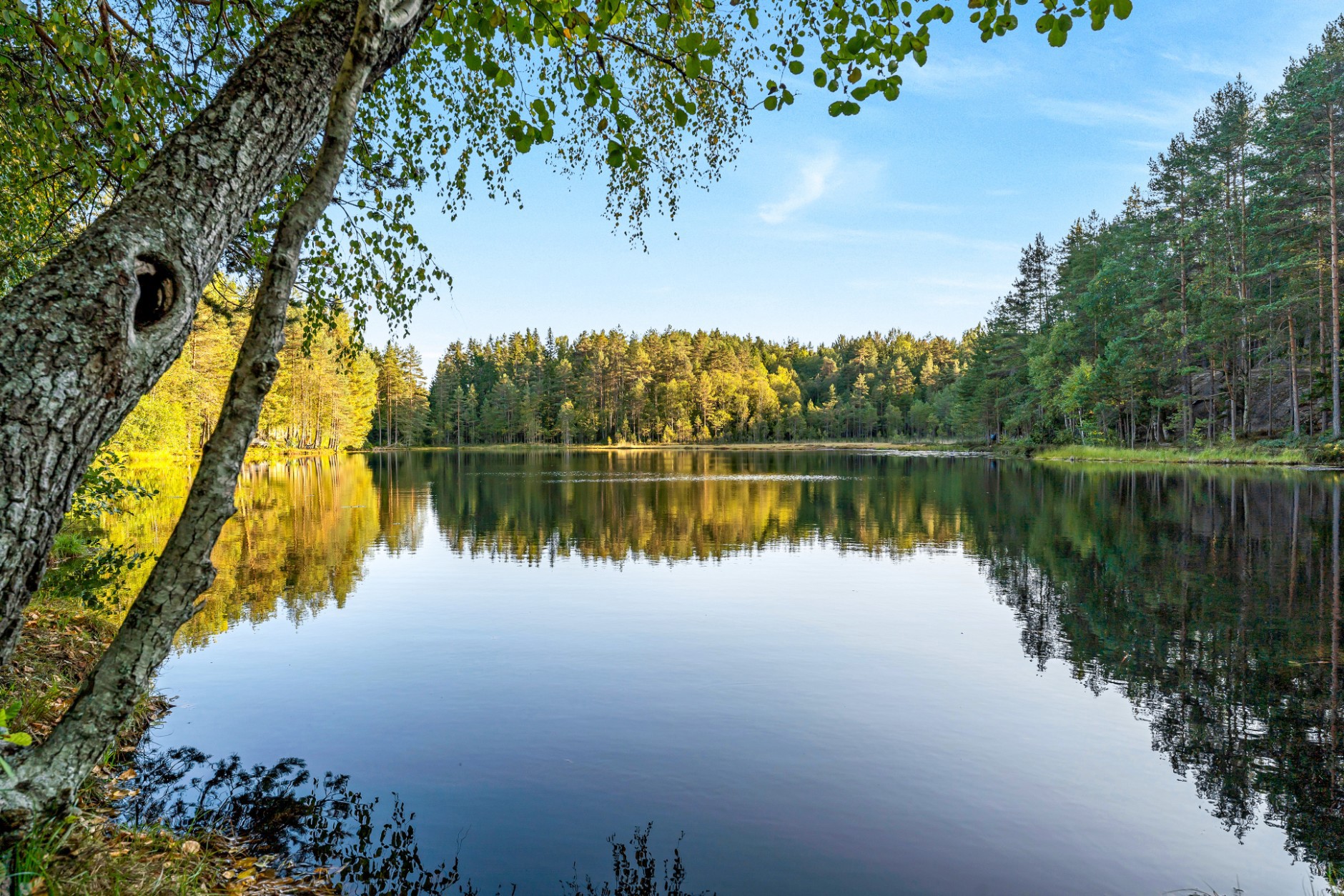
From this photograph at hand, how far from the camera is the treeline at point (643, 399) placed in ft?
387

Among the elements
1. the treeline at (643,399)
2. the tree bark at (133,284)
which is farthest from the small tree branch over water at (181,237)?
the treeline at (643,399)

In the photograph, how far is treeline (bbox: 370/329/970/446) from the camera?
387 ft

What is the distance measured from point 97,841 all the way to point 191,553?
79.3 inches

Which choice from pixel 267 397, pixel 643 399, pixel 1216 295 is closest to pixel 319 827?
pixel 267 397

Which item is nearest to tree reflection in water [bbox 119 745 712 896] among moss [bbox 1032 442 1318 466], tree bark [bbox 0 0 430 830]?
tree bark [bbox 0 0 430 830]

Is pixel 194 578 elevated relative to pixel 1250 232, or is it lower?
lower

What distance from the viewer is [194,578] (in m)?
3.10

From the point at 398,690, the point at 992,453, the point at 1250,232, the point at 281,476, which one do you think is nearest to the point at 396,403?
the point at 281,476

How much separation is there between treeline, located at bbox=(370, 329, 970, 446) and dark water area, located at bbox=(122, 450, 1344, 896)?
98.6m

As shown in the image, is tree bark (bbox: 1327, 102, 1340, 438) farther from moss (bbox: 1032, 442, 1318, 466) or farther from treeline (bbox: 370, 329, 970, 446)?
treeline (bbox: 370, 329, 970, 446)

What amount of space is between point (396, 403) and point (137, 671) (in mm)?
117224

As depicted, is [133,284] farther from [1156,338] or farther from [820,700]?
[1156,338]

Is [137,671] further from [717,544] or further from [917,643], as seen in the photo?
[717,544]

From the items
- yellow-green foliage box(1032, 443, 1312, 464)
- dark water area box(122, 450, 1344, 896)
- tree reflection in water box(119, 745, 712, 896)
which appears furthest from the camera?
yellow-green foliage box(1032, 443, 1312, 464)
